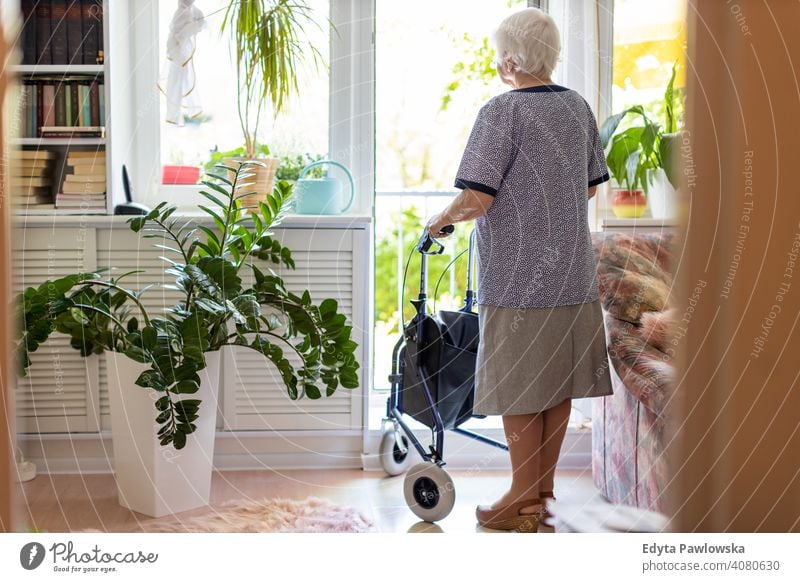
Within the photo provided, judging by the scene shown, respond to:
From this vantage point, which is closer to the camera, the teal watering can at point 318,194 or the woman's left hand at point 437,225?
the woman's left hand at point 437,225

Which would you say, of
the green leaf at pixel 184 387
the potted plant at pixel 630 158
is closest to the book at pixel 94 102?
the green leaf at pixel 184 387

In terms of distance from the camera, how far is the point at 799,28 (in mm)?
950

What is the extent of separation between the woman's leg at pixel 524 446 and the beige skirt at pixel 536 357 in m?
0.05

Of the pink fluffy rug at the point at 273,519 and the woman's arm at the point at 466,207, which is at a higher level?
the woman's arm at the point at 466,207

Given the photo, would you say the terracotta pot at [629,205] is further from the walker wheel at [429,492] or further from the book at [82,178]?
the book at [82,178]

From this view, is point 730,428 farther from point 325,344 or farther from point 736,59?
point 325,344

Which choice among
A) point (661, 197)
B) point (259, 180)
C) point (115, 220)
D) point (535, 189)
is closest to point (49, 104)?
point (115, 220)

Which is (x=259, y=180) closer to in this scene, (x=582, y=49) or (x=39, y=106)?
(x=39, y=106)

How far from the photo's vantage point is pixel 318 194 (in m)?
2.51

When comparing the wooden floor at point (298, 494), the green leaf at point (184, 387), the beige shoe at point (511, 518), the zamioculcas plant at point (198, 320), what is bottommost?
the wooden floor at point (298, 494)

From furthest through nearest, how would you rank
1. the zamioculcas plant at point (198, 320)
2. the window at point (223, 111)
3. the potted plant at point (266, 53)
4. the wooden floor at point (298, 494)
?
the window at point (223, 111) → the potted plant at point (266, 53) → the wooden floor at point (298, 494) → the zamioculcas plant at point (198, 320)

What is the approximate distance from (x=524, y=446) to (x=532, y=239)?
19.0 inches

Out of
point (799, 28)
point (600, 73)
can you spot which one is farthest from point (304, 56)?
point (799, 28)

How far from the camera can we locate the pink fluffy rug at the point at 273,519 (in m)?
2.00
